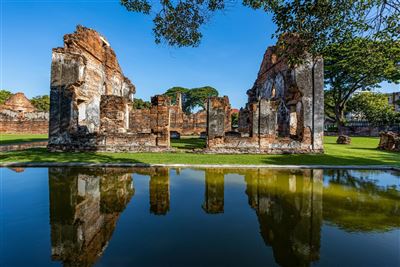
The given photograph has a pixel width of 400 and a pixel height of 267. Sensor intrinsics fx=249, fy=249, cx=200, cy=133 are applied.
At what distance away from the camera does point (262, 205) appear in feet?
15.4

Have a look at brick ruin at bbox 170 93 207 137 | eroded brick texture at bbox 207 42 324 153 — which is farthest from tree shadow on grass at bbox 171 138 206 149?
brick ruin at bbox 170 93 207 137

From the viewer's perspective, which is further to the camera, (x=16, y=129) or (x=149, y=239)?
(x=16, y=129)

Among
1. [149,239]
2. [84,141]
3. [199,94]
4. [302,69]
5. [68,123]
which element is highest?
[199,94]

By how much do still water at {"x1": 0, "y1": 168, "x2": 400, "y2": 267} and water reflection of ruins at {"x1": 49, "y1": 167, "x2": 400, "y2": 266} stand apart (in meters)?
0.02

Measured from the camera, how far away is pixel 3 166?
815 cm

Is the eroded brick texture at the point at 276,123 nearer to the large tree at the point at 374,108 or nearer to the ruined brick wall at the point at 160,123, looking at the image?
the ruined brick wall at the point at 160,123

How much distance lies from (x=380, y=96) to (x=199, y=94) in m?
38.8

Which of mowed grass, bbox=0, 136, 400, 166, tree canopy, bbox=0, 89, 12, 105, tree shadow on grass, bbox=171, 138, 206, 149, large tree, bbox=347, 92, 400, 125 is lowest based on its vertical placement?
mowed grass, bbox=0, 136, 400, 166

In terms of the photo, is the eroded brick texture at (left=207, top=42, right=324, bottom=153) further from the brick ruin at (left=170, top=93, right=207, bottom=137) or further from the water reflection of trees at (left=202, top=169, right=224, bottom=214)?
the brick ruin at (left=170, top=93, right=207, bottom=137)

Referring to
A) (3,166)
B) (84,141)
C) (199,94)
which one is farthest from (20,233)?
(199,94)

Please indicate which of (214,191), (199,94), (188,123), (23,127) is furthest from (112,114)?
(199,94)

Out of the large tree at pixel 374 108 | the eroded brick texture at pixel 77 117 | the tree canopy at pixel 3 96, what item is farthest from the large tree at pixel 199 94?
the eroded brick texture at pixel 77 117

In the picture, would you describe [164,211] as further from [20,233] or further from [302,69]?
[302,69]

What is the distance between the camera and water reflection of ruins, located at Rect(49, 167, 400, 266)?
3.08 metres
